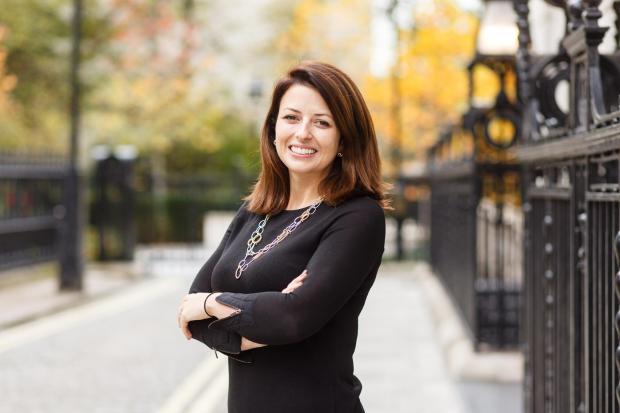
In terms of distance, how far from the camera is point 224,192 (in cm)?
2759

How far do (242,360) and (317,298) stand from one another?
381 millimetres

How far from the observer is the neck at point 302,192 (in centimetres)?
286

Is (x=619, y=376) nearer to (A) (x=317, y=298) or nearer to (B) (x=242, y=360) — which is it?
(A) (x=317, y=298)

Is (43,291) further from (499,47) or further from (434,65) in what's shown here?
(434,65)

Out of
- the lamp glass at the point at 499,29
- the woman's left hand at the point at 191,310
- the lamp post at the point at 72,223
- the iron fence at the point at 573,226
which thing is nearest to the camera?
the woman's left hand at the point at 191,310

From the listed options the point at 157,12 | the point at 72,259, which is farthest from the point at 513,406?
the point at 157,12

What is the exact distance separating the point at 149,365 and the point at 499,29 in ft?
14.4

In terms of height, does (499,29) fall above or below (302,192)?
above

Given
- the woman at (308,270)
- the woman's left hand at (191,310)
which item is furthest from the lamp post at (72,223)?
the woman at (308,270)

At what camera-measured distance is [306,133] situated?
8.98ft

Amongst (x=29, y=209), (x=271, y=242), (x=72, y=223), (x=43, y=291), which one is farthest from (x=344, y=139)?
(x=29, y=209)

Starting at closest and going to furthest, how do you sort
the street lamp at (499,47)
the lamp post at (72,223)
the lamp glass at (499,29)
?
1. the street lamp at (499,47)
2. the lamp glass at (499,29)
3. the lamp post at (72,223)

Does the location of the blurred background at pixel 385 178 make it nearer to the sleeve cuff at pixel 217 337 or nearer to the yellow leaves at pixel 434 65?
the yellow leaves at pixel 434 65

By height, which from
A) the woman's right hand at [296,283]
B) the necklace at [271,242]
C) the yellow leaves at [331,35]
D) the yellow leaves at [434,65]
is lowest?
the woman's right hand at [296,283]
